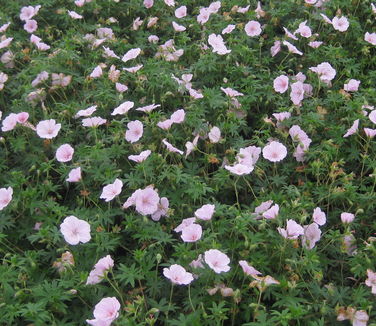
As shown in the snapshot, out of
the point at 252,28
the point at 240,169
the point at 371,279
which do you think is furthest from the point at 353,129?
the point at 252,28

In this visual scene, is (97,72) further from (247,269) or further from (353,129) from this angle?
(247,269)

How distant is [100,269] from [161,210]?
533mm

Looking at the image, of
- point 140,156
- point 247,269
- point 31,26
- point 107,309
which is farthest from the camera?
point 31,26

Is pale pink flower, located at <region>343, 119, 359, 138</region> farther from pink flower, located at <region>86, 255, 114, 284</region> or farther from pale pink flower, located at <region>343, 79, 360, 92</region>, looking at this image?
pink flower, located at <region>86, 255, 114, 284</region>

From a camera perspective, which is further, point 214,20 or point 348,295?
point 214,20

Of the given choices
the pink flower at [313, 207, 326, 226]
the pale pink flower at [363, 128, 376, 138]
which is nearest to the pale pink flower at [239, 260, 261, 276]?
the pink flower at [313, 207, 326, 226]

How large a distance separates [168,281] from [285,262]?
59 centimetres

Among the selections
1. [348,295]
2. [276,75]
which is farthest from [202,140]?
[348,295]

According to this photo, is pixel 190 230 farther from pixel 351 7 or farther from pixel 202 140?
pixel 351 7

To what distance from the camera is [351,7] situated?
4.43 metres

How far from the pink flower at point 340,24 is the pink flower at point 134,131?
1.89 m

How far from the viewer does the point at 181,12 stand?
452cm

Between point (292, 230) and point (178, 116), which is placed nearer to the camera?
point (292, 230)

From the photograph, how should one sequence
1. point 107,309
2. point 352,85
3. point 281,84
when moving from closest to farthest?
point 107,309 → point 352,85 → point 281,84
